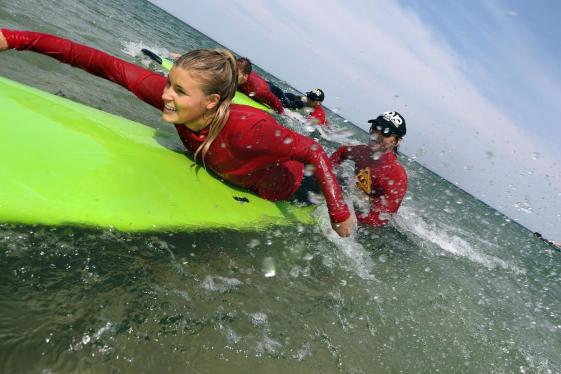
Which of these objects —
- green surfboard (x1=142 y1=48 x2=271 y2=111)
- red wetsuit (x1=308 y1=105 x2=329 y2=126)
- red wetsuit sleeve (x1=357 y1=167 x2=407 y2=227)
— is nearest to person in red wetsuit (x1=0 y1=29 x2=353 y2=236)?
red wetsuit sleeve (x1=357 y1=167 x2=407 y2=227)

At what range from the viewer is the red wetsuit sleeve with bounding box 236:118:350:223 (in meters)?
2.87

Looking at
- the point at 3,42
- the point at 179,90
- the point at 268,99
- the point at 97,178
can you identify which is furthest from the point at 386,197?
the point at 268,99

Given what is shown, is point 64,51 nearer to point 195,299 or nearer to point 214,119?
point 214,119

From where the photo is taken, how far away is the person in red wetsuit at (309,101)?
11.3m

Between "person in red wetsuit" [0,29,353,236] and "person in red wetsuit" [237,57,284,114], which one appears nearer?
"person in red wetsuit" [0,29,353,236]

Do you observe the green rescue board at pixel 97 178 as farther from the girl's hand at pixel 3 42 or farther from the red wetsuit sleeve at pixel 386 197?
the red wetsuit sleeve at pixel 386 197

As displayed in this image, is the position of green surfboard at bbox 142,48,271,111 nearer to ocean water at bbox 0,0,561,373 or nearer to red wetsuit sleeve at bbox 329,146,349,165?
red wetsuit sleeve at bbox 329,146,349,165

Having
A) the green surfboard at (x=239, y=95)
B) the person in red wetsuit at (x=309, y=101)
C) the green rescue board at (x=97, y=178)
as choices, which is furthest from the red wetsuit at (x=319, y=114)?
the green rescue board at (x=97, y=178)

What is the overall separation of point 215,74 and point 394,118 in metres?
2.85

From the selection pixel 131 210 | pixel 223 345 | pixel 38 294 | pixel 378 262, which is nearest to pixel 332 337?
pixel 223 345

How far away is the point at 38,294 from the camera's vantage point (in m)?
1.76

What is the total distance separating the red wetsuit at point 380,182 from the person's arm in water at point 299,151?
6.10 feet

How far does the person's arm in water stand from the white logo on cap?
2.13 m

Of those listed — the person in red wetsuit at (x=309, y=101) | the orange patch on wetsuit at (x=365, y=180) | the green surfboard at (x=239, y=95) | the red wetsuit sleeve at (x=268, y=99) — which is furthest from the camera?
the person in red wetsuit at (x=309, y=101)
